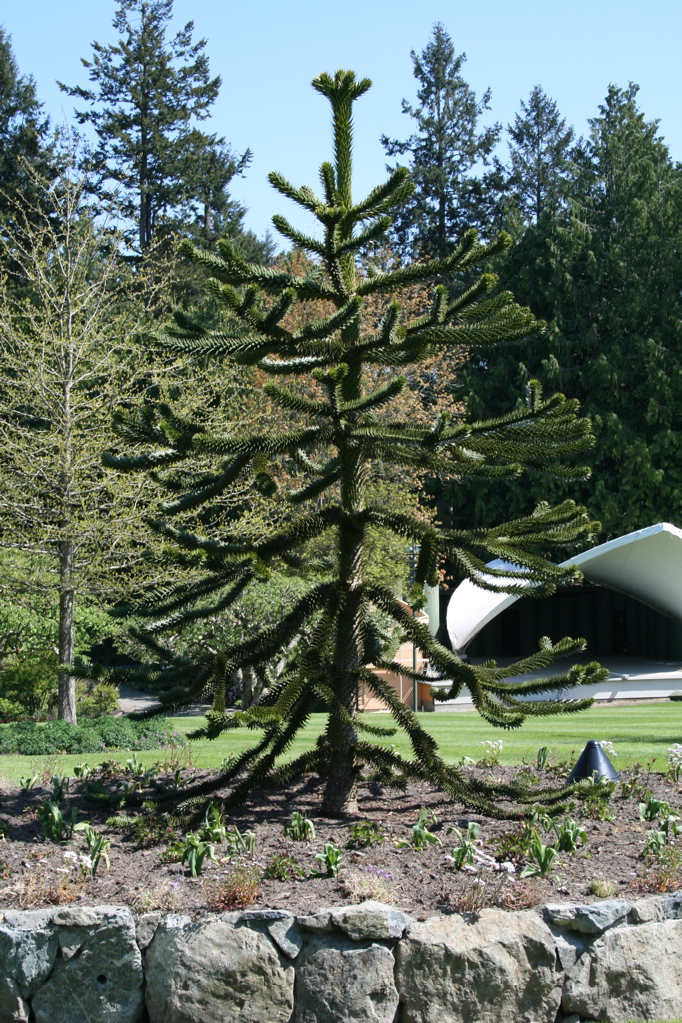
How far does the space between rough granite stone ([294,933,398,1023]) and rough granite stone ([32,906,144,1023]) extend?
32.0 inches

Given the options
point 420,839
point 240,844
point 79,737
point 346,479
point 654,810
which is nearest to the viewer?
point 240,844

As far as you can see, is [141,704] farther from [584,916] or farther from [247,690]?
[584,916]

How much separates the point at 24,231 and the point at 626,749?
1132 cm

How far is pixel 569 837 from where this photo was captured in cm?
567

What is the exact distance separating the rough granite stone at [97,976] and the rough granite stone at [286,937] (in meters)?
0.68

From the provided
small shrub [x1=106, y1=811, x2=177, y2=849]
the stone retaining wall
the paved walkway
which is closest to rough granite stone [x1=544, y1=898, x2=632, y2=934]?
the stone retaining wall

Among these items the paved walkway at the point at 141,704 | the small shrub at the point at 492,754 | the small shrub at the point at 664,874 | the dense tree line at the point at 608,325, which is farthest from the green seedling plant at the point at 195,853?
the dense tree line at the point at 608,325

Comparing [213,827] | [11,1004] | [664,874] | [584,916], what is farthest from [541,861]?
A: [11,1004]

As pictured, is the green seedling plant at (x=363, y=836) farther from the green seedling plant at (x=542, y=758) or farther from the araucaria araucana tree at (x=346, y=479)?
the green seedling plant at (x=542, y=758)

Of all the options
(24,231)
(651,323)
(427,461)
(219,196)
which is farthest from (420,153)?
(427,461)

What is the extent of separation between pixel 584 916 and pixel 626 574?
1762cm

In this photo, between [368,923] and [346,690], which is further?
[346,690]

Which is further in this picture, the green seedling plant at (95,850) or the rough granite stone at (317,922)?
the green seedling plant at (95,850)

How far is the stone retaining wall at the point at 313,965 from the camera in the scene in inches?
183
